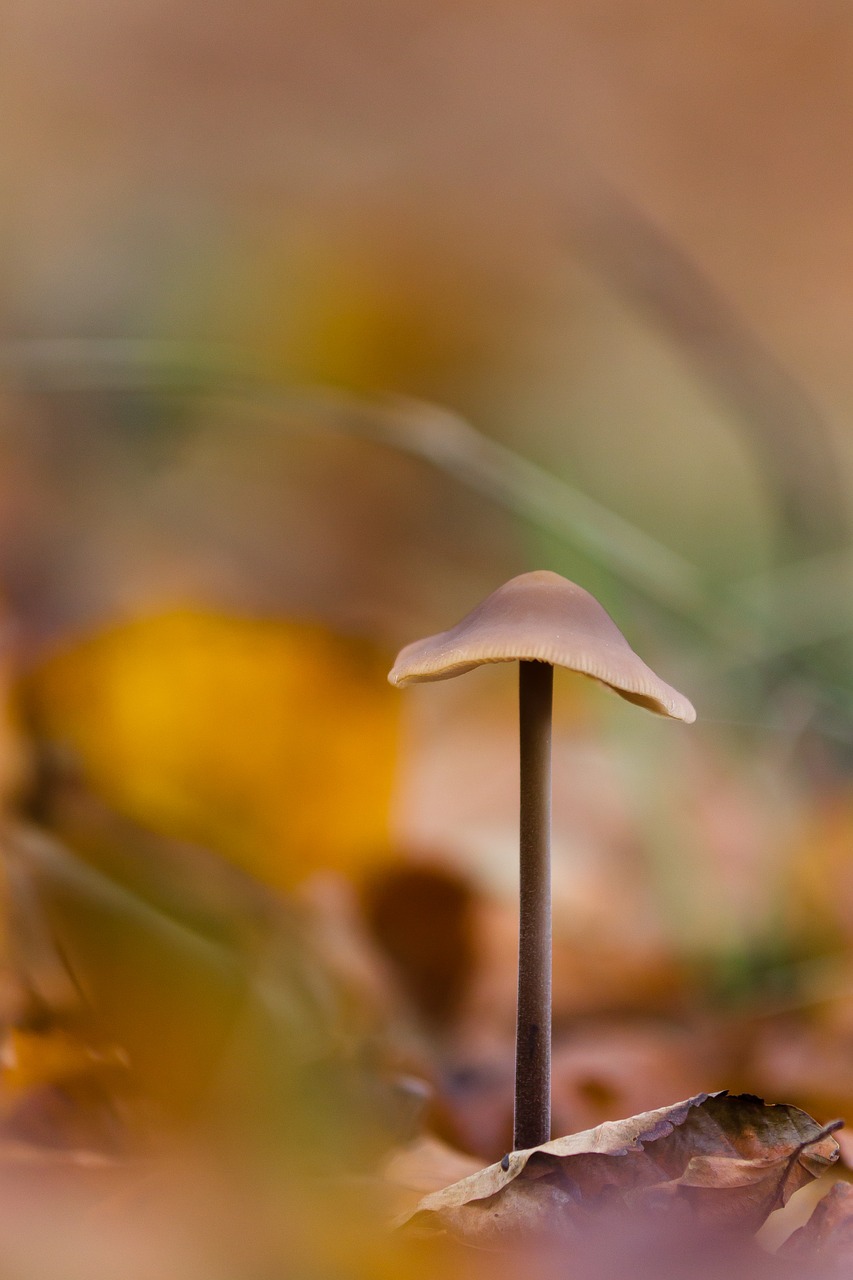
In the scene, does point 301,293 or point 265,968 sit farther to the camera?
point 301,293

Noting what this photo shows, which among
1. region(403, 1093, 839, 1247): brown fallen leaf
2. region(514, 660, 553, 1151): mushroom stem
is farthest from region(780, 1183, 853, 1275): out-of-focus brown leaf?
region(514, 660, 553, 1151): mushroom stem

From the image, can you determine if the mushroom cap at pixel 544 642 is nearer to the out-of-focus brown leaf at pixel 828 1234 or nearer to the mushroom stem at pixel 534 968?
the mushroom stem at pixel 534 968

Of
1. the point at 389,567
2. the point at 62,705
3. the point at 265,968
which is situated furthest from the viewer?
the point at 389,567

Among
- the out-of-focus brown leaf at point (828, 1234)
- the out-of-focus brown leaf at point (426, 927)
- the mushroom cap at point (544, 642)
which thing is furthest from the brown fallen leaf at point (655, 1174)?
the out-of-focus brown leaf at point (426, 927)

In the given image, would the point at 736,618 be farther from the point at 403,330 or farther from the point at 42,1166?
the point at 42,1166

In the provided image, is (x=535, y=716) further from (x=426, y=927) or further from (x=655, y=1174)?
(x=426, y=927)

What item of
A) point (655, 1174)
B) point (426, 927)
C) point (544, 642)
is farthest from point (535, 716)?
point (426, 927)

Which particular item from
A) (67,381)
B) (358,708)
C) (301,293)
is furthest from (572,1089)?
(301,293)
